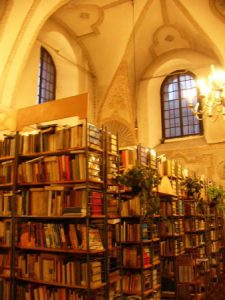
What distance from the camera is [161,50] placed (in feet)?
40.4

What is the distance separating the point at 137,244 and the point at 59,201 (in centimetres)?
162

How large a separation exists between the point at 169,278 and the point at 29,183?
352cm

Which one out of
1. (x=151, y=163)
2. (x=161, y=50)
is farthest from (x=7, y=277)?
(x=161, y=50)

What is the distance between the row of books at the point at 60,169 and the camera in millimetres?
4406

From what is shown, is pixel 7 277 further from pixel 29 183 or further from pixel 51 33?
pixel 51 33

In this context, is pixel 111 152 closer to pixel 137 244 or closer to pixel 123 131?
pixel 137 244

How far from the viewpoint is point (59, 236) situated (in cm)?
443

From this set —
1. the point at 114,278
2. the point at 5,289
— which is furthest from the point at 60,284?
the point at 5,289

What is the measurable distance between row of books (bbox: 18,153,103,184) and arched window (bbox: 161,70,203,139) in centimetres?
795

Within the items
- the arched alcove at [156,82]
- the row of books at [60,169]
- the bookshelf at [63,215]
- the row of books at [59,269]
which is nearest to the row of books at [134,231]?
the bookshelf at [63,215]

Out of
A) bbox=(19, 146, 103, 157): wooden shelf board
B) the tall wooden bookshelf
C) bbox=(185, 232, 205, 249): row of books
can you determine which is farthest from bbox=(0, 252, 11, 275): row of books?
bbox=(185, 232, 205, 249): row of books

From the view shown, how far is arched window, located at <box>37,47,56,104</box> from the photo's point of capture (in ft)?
32.9

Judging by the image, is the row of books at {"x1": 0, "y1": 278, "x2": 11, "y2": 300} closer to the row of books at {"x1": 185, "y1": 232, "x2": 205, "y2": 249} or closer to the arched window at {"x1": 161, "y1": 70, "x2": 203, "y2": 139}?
the row of books at {"x1": 185, "y1": 232, "x2": 205, "y2": 249}

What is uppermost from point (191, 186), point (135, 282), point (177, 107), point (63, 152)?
point (177, 107)
